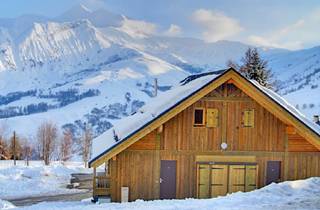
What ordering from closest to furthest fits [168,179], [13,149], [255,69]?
[168,179] < [255,69] < [13,149]

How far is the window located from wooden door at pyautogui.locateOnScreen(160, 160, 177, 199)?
153 inches

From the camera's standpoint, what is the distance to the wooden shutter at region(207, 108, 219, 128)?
22.2 metres

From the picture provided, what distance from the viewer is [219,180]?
22.5m

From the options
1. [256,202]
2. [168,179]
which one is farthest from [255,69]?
[256,202]

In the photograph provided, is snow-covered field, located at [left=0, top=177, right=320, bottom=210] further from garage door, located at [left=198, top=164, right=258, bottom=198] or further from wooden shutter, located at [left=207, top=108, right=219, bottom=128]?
wooden shutter, located at [left=207, top=108, right=219, bottom=128]

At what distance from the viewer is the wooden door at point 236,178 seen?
22.6m

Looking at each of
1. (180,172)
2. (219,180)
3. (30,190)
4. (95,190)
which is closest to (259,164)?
(219,180)

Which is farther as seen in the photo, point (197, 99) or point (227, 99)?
point (227, 99)

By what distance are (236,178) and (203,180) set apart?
1637mm

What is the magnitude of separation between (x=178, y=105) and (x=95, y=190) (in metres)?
5.69

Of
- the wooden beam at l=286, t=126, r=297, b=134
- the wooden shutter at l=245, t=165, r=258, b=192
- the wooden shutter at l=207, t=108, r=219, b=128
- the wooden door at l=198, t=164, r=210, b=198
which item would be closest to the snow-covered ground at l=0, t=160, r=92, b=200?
the wooden door at l=198, t=164, r=210, b=198

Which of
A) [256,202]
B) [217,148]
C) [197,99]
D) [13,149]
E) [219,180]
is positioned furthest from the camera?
[13,149]

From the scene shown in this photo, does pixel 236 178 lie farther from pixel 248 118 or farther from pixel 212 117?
pixel 212 117

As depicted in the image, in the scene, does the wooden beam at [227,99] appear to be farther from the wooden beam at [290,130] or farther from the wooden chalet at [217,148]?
the wooden beam at [290,130]
